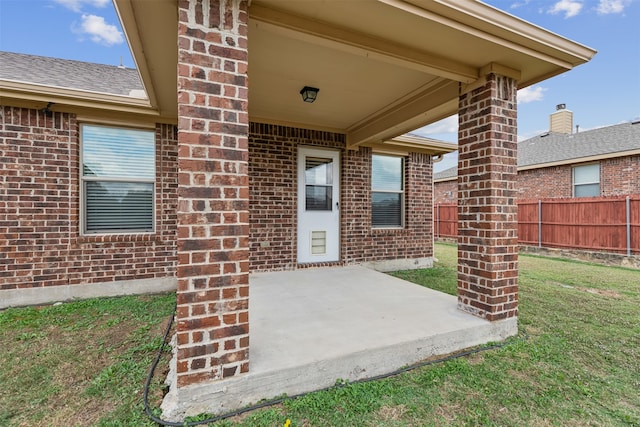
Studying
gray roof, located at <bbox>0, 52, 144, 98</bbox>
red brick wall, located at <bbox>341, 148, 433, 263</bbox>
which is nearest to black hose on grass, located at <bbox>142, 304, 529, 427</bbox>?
red brick wall, located at <bbox>341, 148, 433, 263</bbox>

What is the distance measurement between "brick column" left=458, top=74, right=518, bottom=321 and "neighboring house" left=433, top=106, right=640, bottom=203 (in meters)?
10.1

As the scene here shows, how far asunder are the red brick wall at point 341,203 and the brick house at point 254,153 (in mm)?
28

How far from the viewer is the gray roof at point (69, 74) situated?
387cm

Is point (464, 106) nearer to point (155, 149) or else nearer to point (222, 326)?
point (222, 326)

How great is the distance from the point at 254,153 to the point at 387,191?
9.59 ft

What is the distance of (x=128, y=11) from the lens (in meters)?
2.01

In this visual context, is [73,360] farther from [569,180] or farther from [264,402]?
[569,180]

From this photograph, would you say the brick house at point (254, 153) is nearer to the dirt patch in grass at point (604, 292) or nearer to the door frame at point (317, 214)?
the door frame at point (317, 214)

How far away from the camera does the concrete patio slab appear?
179cm

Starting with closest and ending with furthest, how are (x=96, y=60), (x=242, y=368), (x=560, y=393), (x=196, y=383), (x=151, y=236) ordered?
(x=196, y=383), (x=242, y=368), (x=560, y=393), (x=151, y=236), (x=96, y=60)

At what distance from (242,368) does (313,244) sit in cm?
344

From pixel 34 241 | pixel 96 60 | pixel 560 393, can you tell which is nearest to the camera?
pixel 560 393

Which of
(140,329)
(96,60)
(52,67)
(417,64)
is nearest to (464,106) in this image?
(417,64)

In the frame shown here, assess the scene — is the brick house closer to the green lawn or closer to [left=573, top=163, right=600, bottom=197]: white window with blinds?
the green lawn
